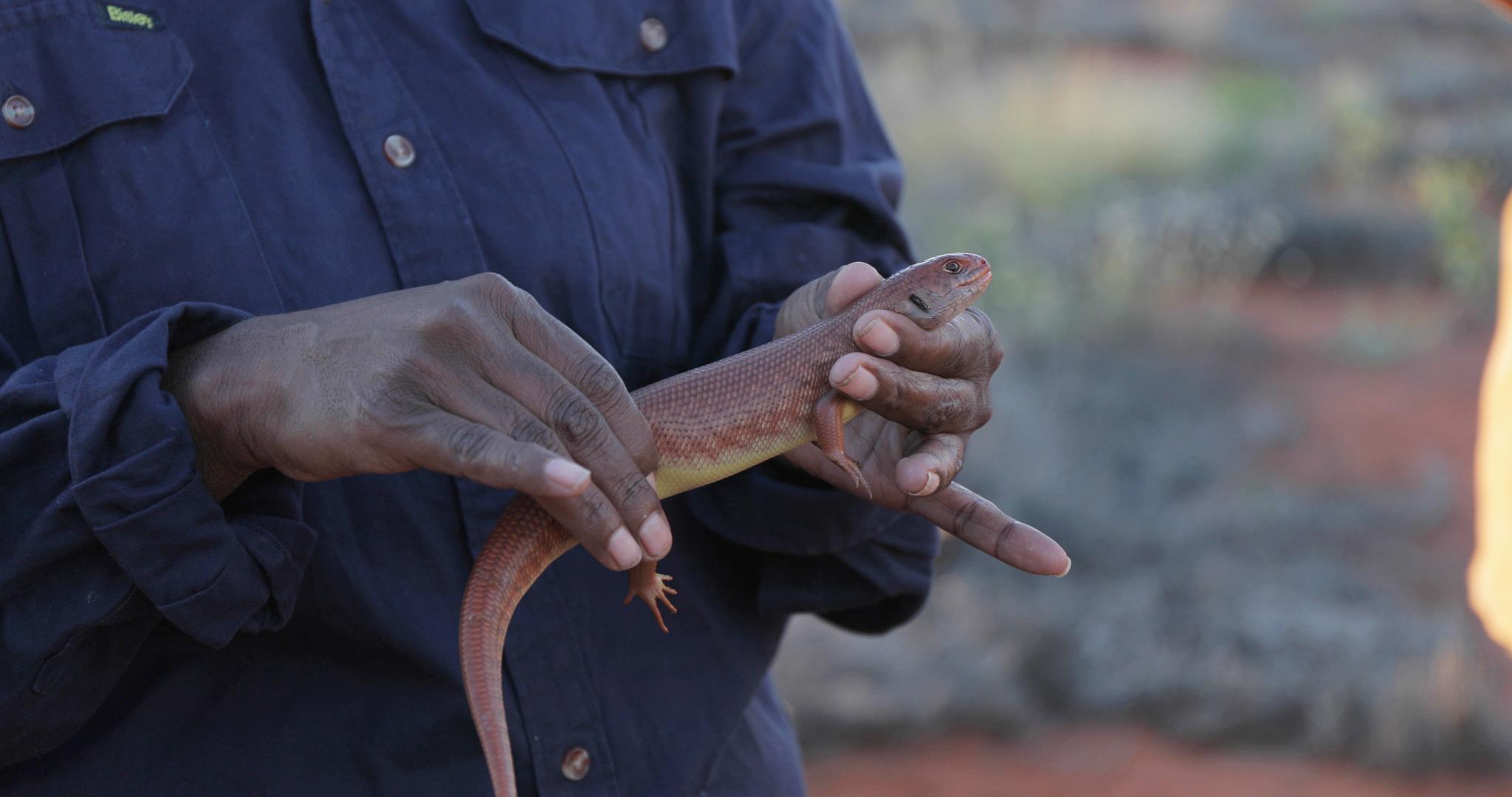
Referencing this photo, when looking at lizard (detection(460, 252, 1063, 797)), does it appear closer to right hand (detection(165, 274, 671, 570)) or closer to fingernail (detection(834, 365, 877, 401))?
fingernail (detection(834, 365, 877, 401))

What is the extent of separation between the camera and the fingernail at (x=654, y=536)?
6.33 feet

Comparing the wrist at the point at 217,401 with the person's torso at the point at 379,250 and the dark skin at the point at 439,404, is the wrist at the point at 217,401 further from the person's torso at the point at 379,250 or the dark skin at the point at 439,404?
the person's torso at the point at 379,250

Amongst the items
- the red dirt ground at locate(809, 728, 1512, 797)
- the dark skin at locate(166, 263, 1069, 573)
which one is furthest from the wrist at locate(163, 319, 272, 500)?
the red dirt ground at locate(809, 728, 1512, 797)

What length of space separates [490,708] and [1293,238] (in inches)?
491

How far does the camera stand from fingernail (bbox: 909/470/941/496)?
2201 mm

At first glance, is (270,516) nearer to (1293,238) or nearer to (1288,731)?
(1288,731)

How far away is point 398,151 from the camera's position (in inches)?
89.7

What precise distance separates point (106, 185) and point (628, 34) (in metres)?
0.97

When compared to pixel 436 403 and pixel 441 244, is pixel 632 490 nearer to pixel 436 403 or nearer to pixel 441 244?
pixel 436 403

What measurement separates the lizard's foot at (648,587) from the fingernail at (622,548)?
0.47 meters

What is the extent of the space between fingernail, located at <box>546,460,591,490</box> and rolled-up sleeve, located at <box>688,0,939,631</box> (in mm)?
901

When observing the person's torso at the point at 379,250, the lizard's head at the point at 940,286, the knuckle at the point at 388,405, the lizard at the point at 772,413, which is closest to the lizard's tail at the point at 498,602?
the lizard at the point at 772,413

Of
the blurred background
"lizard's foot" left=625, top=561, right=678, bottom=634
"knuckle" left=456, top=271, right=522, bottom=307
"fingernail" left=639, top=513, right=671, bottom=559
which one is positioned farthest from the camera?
the blurred background

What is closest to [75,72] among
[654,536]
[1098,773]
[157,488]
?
[157,488]
